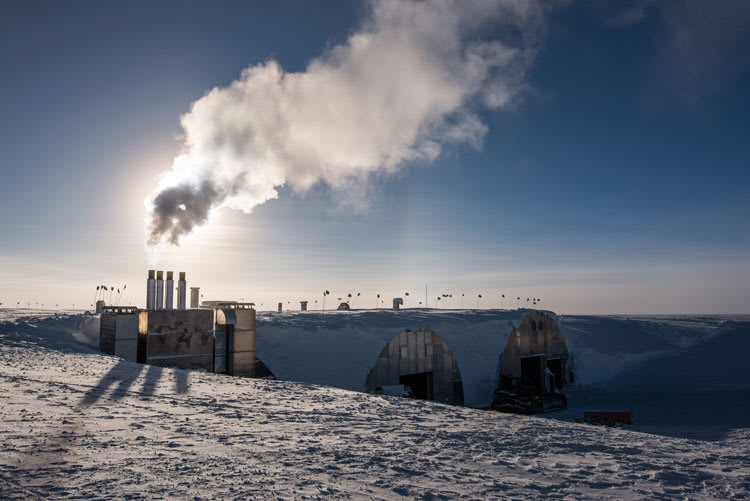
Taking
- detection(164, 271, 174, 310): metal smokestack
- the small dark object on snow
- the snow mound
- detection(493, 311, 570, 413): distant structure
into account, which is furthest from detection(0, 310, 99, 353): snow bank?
the snow mound

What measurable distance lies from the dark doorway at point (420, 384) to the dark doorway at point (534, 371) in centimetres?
808

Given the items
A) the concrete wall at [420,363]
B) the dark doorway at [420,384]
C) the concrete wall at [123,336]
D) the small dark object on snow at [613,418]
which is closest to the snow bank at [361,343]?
the concrete wall at [420,363]

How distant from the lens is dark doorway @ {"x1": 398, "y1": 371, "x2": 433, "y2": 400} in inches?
1081

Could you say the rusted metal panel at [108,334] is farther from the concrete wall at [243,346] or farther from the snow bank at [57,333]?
the concrete wall at [243,346]

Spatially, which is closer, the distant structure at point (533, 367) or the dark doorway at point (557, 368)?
the distant structure at point (533, 367)

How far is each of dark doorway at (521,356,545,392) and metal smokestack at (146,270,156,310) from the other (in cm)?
2316

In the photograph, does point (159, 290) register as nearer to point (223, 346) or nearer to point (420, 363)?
point (223, 346)

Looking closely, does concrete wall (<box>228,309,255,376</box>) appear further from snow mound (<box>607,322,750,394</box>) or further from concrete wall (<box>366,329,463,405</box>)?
snow mound (<box>607,322,750,394</box>)

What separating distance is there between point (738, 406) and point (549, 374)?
10.7 meters

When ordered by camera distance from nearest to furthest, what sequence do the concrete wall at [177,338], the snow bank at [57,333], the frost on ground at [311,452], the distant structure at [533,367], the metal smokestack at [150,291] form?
the frost on ground at [311,452], the snow bank at [57,333], the concrete wall at [177,338], the metal smokestack at [150,291], the distant structure at [533,367]

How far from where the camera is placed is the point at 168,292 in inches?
845

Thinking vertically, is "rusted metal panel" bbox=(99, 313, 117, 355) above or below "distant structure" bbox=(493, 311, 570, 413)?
above

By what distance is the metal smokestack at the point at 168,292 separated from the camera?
2133cm

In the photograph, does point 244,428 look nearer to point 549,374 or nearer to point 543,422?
point 543,422
